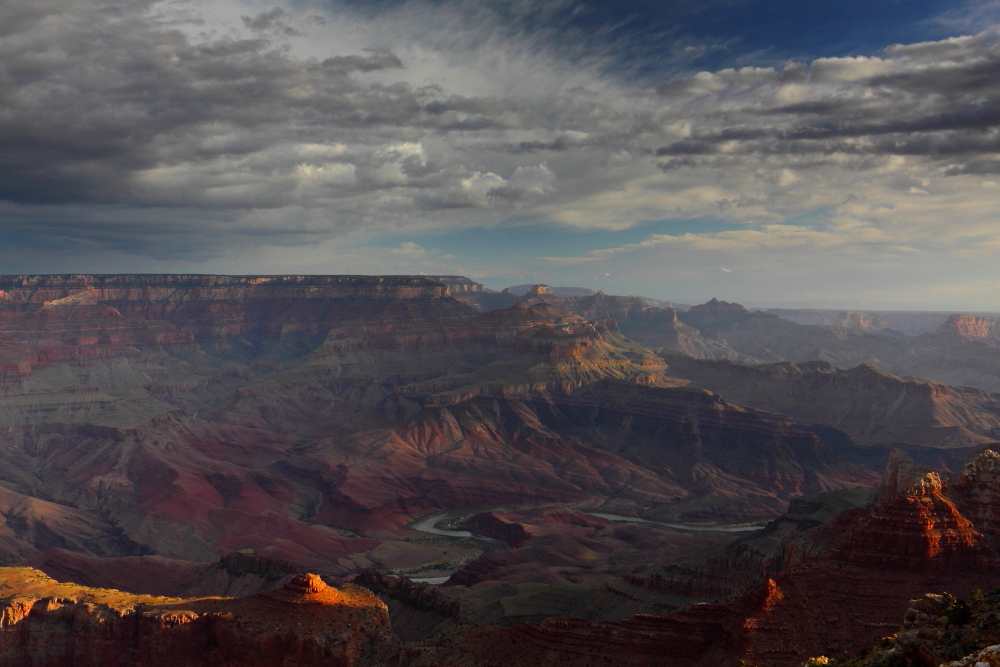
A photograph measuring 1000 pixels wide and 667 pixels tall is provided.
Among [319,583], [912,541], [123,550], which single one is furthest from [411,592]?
[123,550]

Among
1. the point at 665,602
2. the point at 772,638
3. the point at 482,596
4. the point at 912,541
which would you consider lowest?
the point at 482,596

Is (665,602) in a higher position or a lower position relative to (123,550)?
higher

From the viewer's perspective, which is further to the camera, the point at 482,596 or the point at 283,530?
the point at 283,530

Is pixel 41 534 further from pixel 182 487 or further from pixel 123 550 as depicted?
pixel 182 487

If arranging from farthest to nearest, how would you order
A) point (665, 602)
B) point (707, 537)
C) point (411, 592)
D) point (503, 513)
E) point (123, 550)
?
point (503, 513) → point (123, 550) → point (707, 537) → point (411, 592) → point (665, 602)

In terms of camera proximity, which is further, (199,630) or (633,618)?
(199,630)

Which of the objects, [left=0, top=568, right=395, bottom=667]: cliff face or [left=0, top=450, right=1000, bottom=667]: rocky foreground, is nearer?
[left=0, top=450, right=1000, bottom=667]: rocky foreground

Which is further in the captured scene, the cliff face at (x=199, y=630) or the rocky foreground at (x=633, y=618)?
the cliff face at (x=199, y=630)

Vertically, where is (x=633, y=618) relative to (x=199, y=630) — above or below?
above
